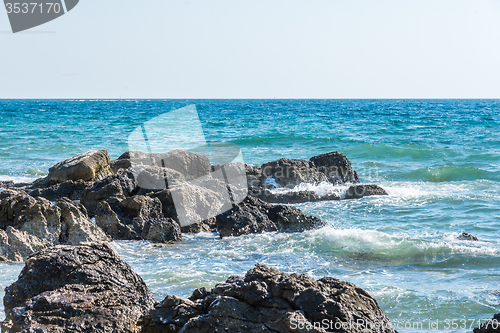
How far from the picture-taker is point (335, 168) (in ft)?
38.9

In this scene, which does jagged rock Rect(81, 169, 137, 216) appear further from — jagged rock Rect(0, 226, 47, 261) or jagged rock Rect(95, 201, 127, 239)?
jagged rock Rect(0, 226, 47, 261)

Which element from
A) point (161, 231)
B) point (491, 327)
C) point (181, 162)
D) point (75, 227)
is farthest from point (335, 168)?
point (491, 327)

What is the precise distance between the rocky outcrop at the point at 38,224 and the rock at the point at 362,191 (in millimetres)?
6204

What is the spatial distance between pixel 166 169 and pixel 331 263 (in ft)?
12.6

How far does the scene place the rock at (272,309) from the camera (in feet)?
9.30

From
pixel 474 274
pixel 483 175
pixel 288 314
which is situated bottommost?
pixel 483 175

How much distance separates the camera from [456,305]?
4727mm

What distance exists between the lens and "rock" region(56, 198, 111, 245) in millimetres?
6270

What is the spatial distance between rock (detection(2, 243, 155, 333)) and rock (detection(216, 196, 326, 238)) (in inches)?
145

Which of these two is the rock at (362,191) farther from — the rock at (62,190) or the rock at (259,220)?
the rock at (62,190)

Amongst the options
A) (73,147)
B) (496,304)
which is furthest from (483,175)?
(73,147)

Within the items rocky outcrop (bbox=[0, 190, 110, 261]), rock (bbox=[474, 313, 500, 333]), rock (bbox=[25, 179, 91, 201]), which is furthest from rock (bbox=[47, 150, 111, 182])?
rock (bbox=[474, 313, 500, 333])

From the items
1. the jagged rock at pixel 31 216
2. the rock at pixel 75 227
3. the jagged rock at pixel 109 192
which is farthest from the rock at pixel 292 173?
the jagged rock at pixel 31 216

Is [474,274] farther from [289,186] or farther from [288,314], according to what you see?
[289,186]
